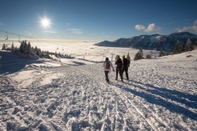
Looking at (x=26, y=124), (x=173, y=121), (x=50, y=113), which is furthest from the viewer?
(x=50, y=113)

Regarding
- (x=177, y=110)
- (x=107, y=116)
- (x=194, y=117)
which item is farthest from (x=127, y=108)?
(x=194, y=117)

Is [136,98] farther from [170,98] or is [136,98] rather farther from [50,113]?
[50,113]

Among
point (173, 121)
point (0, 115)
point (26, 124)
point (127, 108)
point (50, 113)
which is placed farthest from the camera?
point (127, 108)

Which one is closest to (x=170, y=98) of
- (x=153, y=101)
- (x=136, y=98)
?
(x=153, y=101)

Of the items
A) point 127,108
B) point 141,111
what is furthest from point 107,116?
point 141,111

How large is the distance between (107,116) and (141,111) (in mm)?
1868

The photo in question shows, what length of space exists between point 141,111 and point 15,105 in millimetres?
7041

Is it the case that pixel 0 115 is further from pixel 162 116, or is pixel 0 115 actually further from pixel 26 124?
pixel 162 116

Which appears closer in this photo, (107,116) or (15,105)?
(107,116)

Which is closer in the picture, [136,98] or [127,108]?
[127,108]

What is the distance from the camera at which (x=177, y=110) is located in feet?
18.9

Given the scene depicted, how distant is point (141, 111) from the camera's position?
18.6 ft

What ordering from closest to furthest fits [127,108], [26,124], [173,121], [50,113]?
[26,124], [173,121], [50,113], [127,108]

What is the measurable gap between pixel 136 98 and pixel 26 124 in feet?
20.4
